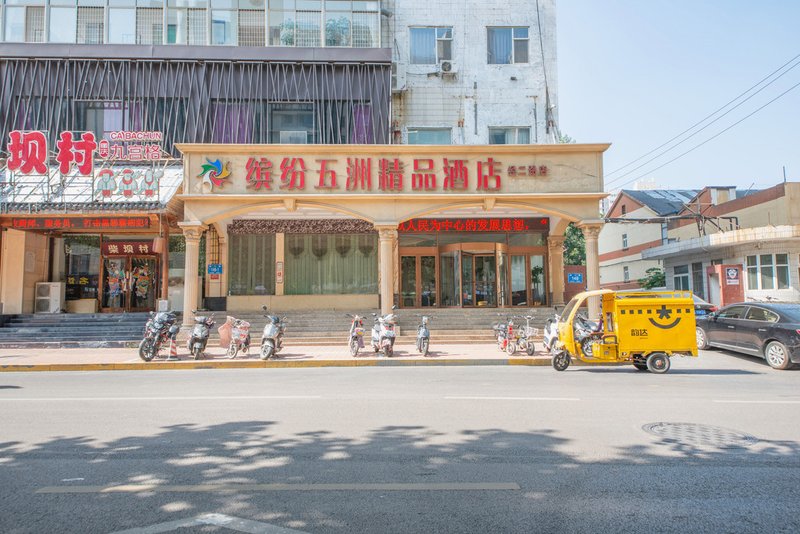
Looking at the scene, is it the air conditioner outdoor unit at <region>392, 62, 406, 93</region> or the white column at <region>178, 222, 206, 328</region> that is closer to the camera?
the white column at <region>178, 222, 206, 328</region>

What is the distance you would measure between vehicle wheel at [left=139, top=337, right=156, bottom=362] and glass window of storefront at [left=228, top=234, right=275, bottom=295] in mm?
8022

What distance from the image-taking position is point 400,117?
21.1m

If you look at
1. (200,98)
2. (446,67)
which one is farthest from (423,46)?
(200,98)

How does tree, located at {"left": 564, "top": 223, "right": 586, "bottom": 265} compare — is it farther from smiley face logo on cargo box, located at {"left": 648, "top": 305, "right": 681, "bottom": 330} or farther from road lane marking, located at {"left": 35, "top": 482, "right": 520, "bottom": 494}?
road lane marking, located at {"left": 35, "top": 482, "right": 520, "bottom": 494}

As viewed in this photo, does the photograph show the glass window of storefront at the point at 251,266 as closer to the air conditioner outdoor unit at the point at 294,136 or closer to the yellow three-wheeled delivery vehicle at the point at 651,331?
the air conditioner outdoor unit at the point at 294,136

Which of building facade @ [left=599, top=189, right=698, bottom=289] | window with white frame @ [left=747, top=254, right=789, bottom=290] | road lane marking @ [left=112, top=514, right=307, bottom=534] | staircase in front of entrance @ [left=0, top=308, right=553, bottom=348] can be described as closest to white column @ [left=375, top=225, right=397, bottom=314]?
staircase in front of entrance @ [left=0, top=308, right=553, bottom=348]

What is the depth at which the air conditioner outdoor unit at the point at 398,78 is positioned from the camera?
827 inches

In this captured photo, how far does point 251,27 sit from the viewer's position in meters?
20.8

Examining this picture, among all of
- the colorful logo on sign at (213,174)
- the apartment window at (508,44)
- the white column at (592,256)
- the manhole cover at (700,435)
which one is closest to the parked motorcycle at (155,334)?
the colorful logo on sign at (213,174)

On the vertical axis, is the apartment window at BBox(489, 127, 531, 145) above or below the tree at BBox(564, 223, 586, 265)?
above

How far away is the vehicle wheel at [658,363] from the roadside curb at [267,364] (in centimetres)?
166

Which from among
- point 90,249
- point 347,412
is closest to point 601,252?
point 90,249

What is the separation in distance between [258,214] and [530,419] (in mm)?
15943

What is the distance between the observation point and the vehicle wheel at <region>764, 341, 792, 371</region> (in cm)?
1116
